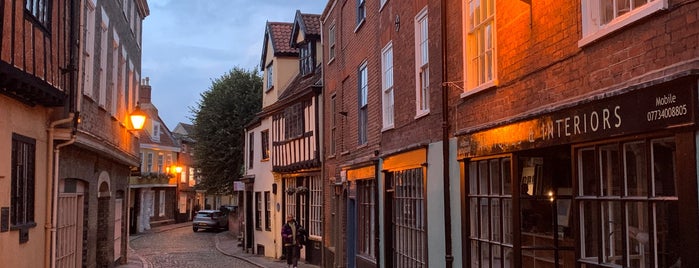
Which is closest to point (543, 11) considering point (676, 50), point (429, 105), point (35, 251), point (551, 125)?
point (551, 125)

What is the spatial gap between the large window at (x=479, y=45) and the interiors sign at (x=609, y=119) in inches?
38.8

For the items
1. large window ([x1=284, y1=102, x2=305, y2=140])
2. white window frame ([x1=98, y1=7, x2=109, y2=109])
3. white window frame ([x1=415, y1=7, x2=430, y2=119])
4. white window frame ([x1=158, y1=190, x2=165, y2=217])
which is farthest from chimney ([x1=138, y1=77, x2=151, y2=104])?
white window frame ([x1=415, y1=7, x2=430, y2=119])

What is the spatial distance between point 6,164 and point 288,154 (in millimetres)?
15493

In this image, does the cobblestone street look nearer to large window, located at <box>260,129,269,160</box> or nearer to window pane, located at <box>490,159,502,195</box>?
large window, located at <box>260,129,269,160</box>

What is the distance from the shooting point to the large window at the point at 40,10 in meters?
9.11

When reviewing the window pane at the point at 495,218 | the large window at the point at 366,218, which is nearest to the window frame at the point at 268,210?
the large window at the point at 366,218

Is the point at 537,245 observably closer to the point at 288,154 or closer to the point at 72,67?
the point at 72,67

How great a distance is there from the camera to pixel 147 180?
45.8 m

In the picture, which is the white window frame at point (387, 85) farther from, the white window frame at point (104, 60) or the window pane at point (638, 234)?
the window pane at point (638, 234)

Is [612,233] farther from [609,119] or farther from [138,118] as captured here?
[138,118]

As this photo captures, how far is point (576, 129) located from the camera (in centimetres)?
608

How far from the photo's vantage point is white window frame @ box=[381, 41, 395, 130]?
13.3 meters

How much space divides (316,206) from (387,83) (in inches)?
372

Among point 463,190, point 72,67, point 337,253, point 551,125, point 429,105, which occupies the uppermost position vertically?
point 72,67
